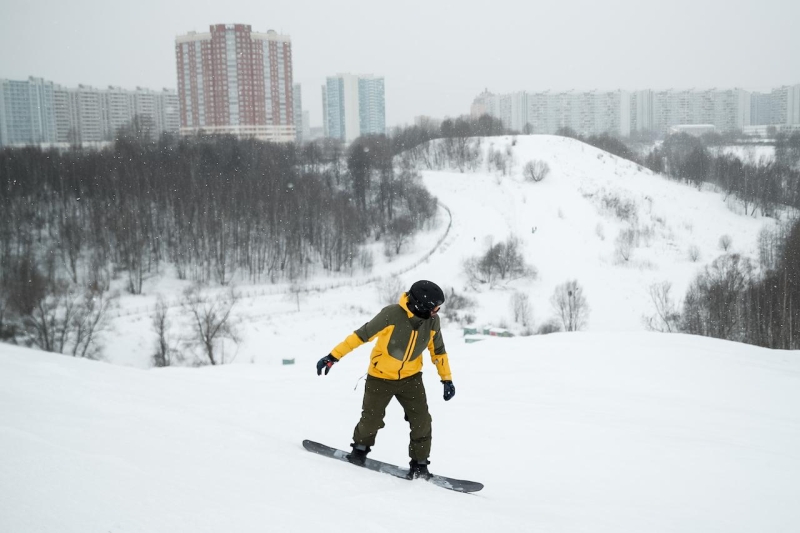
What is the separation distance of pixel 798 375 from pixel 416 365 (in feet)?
23.4

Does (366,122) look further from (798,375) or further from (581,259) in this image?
(798,375)

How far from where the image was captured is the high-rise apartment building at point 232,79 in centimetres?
6712

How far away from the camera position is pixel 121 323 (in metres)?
27.6

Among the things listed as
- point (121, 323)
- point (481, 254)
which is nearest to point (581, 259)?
point (481, 254)

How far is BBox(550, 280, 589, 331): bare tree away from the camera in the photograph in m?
28.0

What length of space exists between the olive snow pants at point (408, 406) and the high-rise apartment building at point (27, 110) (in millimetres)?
73164

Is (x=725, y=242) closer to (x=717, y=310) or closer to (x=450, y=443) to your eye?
(x=717, y=310)

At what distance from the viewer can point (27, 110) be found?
6762cm

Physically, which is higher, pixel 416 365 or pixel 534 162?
pixel 534 162

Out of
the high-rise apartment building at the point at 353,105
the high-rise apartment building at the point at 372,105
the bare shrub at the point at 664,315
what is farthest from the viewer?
the high-rise apartment building at the point at 372,105

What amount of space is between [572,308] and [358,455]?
25.7 meters

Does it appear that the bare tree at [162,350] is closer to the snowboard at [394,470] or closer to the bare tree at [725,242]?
the snowboard at [394,470]

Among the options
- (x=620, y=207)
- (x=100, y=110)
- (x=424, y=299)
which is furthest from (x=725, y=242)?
(x=100, y=110)

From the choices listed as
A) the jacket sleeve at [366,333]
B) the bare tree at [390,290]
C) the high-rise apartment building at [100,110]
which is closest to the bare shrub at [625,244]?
the bare tree at [390,290]
